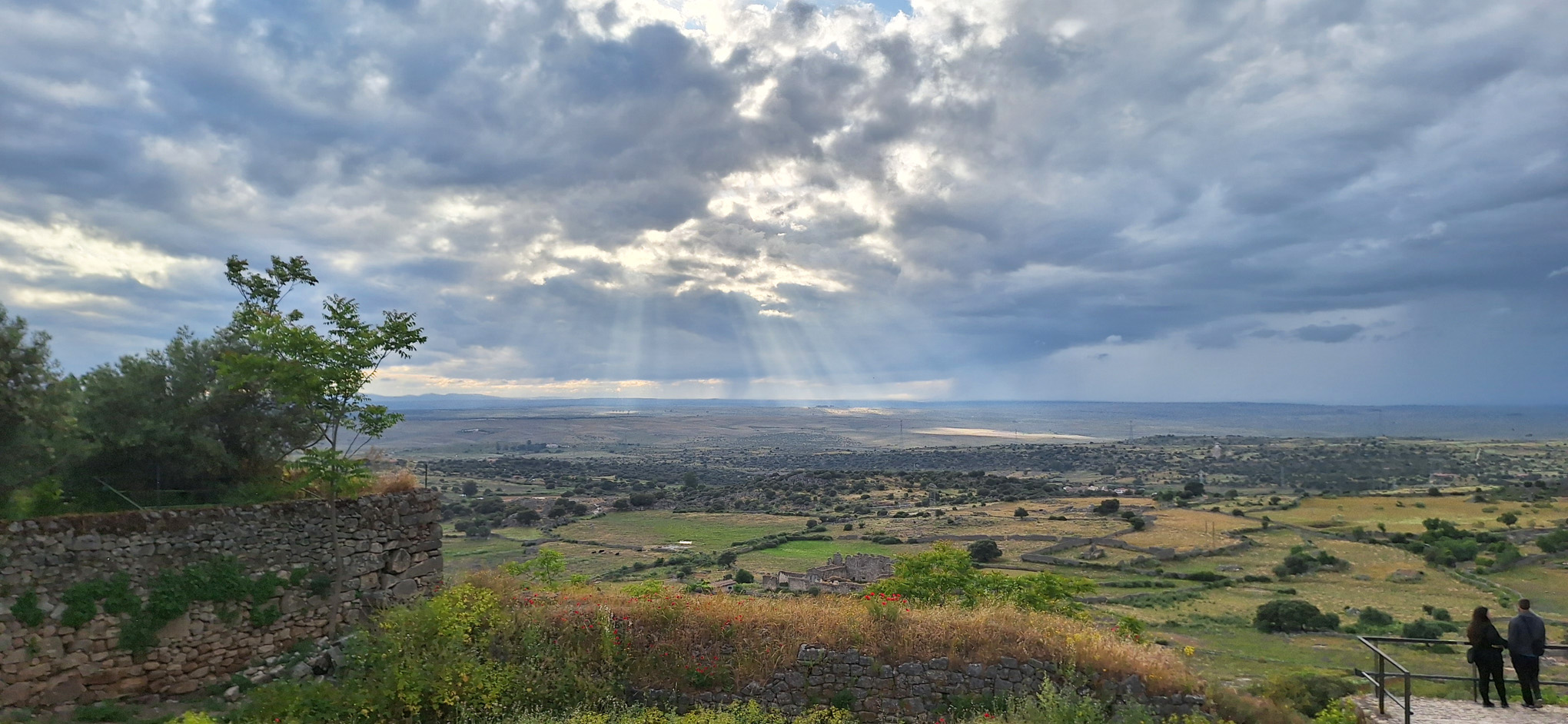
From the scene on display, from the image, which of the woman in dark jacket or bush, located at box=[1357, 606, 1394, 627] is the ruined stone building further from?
the woman in dark jacket

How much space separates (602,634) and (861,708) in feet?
15.4

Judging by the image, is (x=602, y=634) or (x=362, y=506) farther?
(x=362, y=506)

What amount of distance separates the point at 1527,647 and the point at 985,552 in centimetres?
4028

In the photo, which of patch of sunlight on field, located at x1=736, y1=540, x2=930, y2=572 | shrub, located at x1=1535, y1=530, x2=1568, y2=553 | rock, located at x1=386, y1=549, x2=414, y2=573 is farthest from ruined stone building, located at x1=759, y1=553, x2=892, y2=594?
shrub, located at x1=1535, y1=530, x2=1568, y2=553

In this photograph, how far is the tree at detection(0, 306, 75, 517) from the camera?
11078 millimetres

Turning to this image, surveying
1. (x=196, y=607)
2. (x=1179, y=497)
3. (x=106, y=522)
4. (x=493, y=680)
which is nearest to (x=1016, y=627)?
(x=493, y=680)

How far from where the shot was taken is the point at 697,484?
10419cm

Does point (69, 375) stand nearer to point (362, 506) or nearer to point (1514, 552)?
point (362, 506)

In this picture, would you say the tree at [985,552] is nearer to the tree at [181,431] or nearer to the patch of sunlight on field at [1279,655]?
the patch of sunlight on field at [1279,655]

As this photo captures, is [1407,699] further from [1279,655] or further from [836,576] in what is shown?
[836,576]

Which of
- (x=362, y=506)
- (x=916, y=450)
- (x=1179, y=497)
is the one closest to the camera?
(x=362, y=506)

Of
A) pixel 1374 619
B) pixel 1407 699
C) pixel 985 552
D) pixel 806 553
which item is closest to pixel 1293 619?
pixel 1374 619

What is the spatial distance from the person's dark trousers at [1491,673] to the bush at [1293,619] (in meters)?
24.2

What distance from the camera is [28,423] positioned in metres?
11.3
